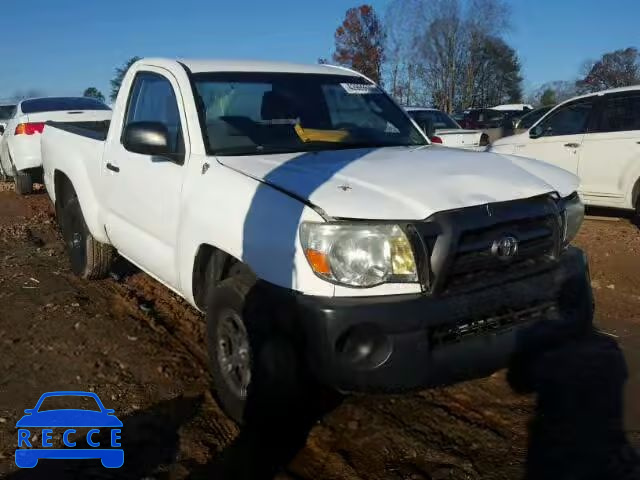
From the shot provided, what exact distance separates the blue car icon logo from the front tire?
→ 0.59 meters

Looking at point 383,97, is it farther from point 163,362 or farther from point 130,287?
point 130,287

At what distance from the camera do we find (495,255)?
2834mm

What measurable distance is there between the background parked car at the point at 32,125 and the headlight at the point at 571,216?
7.48 metres

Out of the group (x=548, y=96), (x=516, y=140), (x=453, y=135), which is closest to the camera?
(x=516, y=140)

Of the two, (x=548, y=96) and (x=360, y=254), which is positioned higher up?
(x=548, y=96)

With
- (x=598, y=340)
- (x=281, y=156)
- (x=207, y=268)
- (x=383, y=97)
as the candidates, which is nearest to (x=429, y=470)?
(x=207, y=268)

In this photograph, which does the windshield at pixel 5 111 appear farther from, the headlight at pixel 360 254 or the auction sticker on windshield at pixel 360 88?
the headlight at pixel 360 254

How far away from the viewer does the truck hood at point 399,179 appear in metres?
2.74

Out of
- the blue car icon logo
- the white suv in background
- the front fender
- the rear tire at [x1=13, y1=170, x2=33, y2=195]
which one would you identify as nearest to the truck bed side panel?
the front fender

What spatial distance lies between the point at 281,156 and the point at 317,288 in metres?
1.12

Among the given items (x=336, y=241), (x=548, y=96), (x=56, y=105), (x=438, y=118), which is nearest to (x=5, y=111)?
(x=56, y=105)

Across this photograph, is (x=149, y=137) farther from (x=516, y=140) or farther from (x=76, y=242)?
(x=516, y=140)

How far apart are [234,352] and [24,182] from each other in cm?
906

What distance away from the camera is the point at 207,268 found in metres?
3.50
